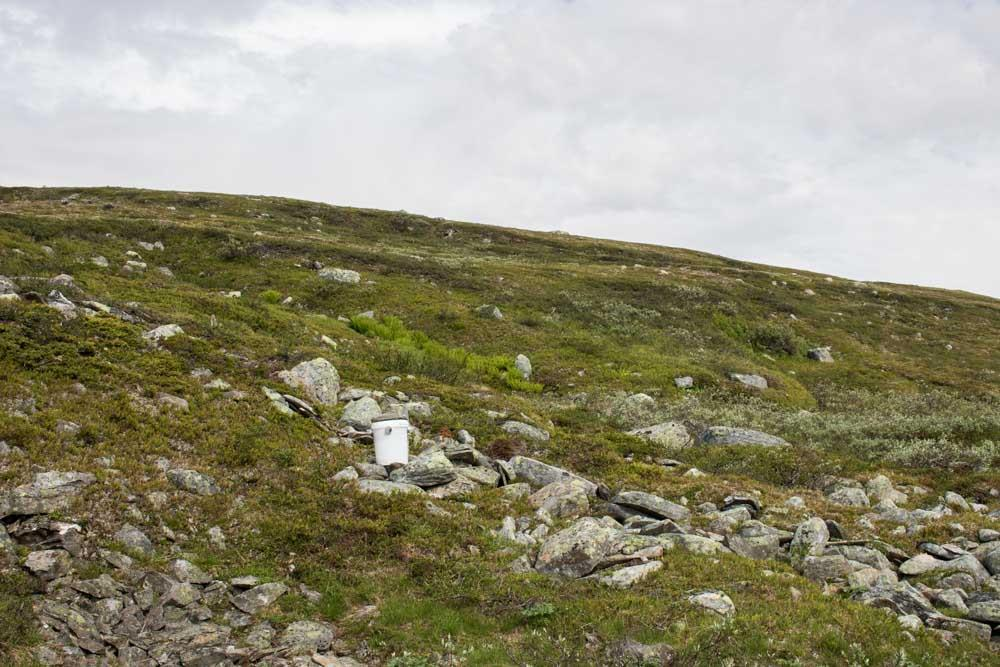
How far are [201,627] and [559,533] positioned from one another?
541cm

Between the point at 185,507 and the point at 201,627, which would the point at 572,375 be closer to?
the point at 185,507

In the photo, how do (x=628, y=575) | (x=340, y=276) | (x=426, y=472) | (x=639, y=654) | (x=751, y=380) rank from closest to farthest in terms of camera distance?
1. (x=639, y=654)
2. (x=628, y=575)
3. (x=426, y=472)
4. (x=751, y=380)
5. (x=340, y=276)

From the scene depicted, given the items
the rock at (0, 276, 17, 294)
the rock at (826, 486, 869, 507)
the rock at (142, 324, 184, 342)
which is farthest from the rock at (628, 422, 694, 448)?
the rock at (0, 276, 17, 294)

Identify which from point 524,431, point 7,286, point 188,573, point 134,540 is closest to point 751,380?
point 524,431

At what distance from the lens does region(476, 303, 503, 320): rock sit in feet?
122

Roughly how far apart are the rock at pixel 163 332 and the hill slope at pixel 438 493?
0.79ft

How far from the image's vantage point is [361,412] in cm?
1694

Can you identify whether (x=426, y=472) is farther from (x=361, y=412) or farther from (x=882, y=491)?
(x=882, y=491)

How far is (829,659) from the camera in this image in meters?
8.07

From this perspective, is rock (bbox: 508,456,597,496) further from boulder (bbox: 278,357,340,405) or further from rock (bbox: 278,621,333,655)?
rock (bbox: 278,621,333,655)

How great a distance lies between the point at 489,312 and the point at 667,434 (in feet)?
62.3

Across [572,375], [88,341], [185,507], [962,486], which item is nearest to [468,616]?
[185,507]

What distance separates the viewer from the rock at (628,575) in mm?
9852

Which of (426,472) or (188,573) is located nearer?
(188,573)
